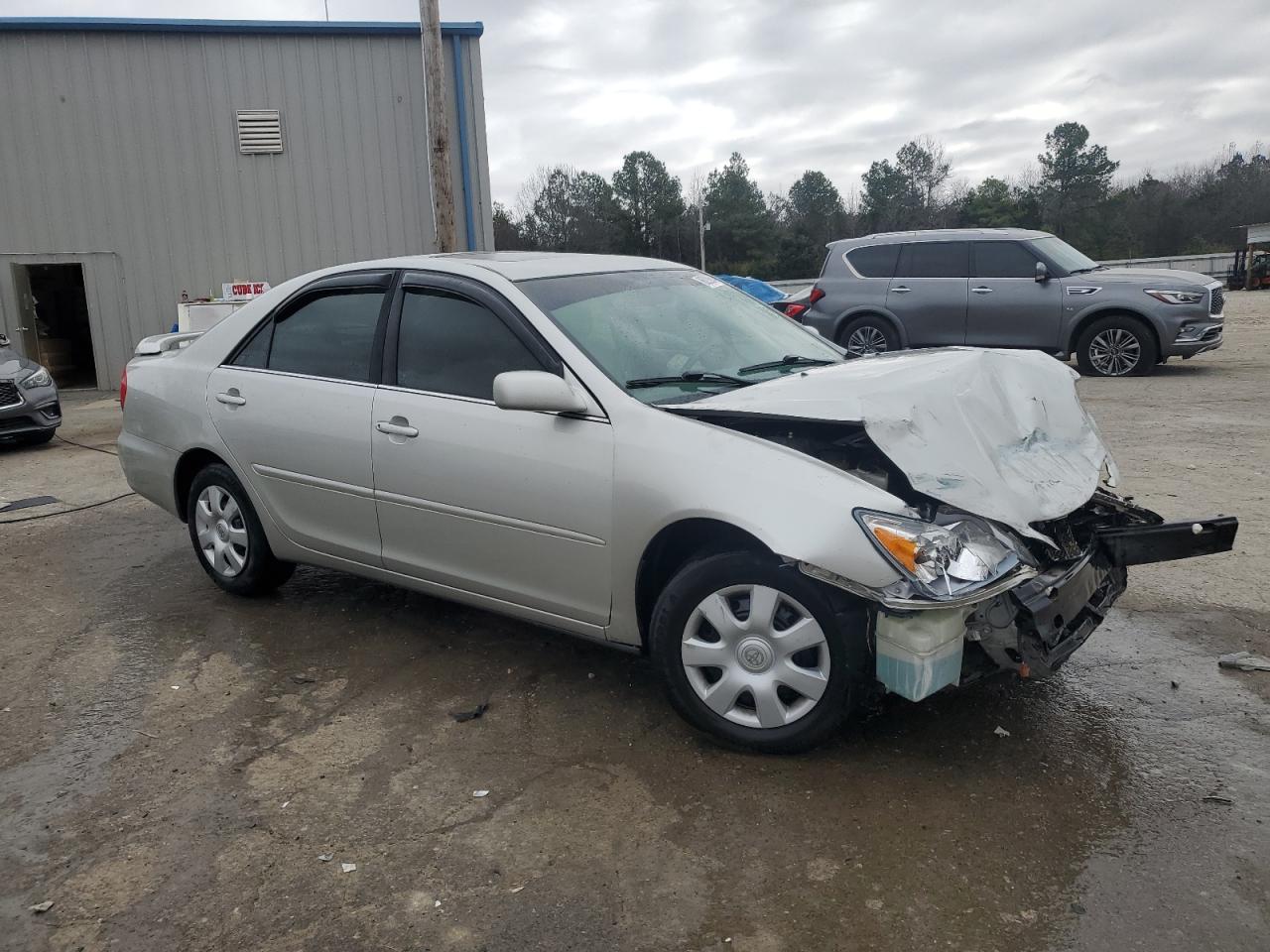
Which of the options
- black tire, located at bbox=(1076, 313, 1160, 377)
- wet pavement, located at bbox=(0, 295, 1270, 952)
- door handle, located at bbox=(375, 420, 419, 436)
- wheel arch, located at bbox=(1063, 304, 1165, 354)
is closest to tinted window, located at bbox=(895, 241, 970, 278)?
wheel arch, located at bbox=(1063, 304, 1165, 354)

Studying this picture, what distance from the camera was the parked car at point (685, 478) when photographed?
10.4 feet

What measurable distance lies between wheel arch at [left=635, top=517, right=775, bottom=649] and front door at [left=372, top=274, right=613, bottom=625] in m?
0.14

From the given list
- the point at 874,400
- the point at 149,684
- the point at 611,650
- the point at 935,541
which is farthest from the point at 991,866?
the point at 149,684

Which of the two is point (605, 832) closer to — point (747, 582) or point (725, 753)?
point (725, 753)

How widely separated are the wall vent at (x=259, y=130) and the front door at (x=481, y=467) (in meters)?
14.0

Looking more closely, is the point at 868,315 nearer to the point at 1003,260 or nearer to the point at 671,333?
the point at 1003,260

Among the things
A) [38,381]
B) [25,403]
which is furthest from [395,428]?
[38,381]

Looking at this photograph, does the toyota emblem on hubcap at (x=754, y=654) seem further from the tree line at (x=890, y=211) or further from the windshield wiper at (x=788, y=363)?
the tree line at (x=890, y=211)

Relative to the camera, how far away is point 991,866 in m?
2.79

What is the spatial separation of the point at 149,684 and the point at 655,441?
2.35 m

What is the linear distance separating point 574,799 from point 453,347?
1.86m

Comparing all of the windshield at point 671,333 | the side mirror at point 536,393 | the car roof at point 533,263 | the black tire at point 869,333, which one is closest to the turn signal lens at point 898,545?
the windshield at point 671,333

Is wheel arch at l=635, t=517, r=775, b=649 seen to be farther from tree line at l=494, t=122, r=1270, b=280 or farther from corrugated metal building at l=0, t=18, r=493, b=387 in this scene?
tree line at l=494, t=122, r=1270, b=280

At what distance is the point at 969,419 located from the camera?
355 cm
